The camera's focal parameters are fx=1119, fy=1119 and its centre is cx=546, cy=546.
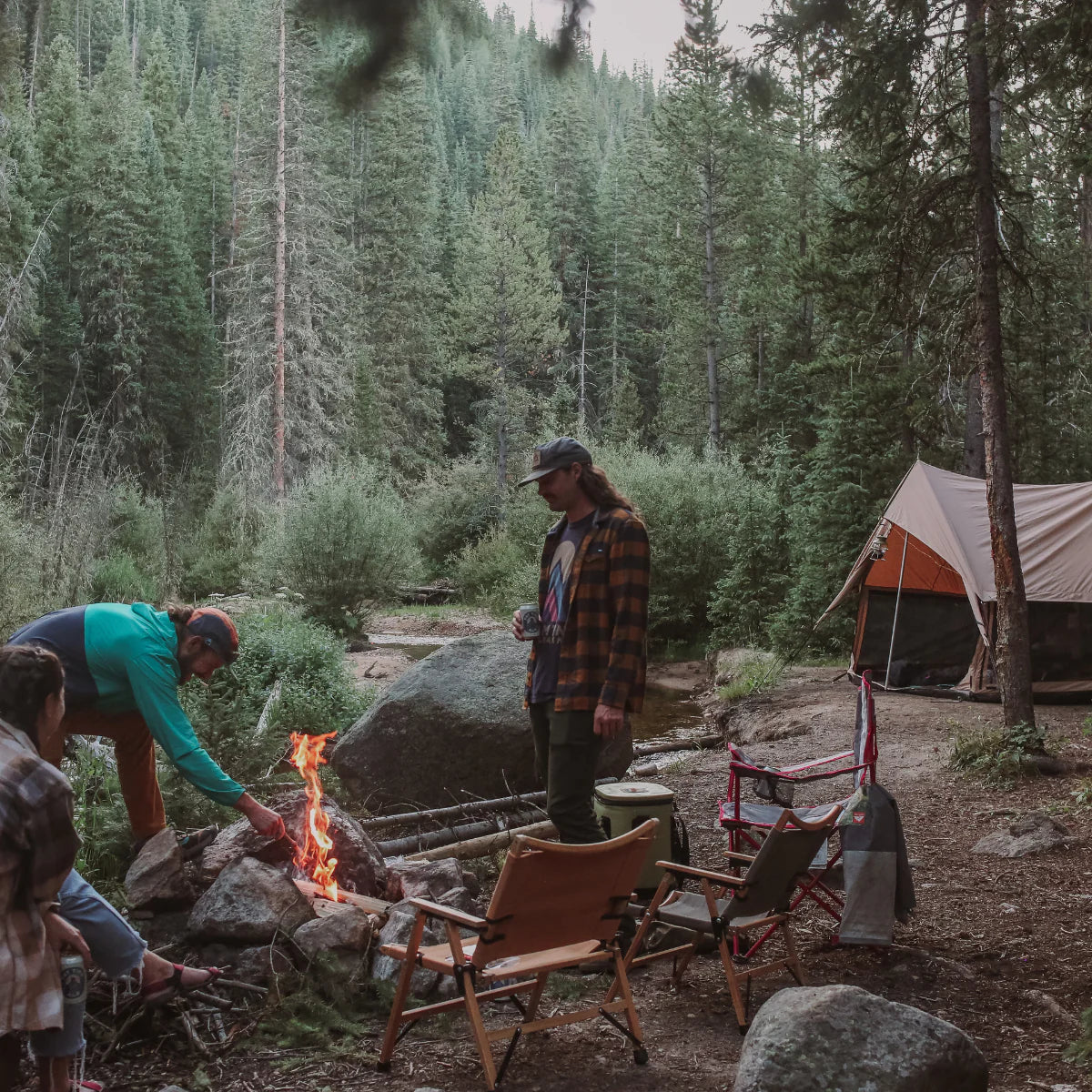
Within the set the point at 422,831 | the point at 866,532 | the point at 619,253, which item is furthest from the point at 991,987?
the point at 619,253

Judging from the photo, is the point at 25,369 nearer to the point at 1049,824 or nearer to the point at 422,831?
the point at 422,831

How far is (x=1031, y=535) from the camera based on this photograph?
1150 centimetres

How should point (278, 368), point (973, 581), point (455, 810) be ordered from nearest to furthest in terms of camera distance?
1. point (455, 810)
2. point (973, 581)
3. point (278, 368)

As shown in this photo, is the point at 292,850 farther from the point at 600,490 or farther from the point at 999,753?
the point at 999,753

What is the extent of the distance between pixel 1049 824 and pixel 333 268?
30.6 metres

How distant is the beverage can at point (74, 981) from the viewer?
2.95 metres

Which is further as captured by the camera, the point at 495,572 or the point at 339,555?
the point at 495,572

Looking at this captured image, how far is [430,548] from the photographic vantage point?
3195 centimetres

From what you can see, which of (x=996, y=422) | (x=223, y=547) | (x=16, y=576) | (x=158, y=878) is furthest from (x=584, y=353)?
(x=158, y=878)

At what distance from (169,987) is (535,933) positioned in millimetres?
1251

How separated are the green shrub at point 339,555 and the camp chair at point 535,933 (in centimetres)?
1471

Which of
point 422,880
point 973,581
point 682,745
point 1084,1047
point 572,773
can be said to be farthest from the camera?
point 973,581

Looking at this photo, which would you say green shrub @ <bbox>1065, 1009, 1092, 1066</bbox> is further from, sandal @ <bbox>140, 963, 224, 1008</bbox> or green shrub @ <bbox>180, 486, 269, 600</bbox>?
green shrub @ <bbox>180, 486, 269, 600</bbox>

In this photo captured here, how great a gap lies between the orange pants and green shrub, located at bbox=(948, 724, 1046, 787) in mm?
5728
